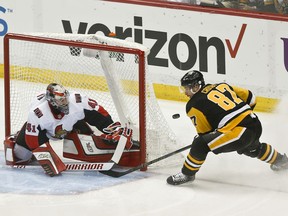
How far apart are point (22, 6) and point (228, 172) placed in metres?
→ 2.96

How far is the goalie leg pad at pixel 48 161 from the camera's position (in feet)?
23.7

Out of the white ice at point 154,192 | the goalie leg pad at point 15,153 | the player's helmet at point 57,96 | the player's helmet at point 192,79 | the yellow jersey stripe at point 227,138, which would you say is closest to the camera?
the white ice at point 154,192

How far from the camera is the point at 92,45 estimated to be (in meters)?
7.27

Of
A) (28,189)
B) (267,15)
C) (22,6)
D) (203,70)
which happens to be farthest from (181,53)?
(28,189)

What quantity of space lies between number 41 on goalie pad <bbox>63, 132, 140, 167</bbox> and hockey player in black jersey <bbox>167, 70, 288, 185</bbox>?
1.31ft

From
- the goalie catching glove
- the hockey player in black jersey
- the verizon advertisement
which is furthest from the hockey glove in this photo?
the verizon advertisement

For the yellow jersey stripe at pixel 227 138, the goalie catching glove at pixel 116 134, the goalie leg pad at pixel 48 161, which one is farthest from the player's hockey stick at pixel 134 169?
the yellow jersey stripe at pixel 227 138

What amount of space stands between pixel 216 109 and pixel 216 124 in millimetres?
114

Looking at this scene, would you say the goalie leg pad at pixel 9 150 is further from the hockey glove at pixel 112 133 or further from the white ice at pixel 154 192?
the hockey glove at pixel 112 133

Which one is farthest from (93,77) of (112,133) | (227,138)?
(227,138)

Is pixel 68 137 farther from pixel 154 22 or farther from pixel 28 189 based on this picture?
pixel 154 22

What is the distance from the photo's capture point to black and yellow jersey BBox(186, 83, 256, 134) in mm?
6812

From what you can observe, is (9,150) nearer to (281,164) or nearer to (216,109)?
(216,109)

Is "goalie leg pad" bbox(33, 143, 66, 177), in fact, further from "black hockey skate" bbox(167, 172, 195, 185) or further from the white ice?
"black hockey skate" bbox(167, 172, 195, 185)
